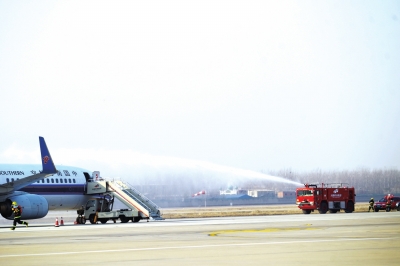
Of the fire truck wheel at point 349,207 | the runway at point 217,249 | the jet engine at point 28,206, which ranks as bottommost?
the runway at point 217,249

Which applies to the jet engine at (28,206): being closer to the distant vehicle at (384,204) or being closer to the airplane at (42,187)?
the airplane at (42,187)

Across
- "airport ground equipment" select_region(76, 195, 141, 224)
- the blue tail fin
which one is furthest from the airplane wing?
"airport ground equipment" select_region(76, 195, 141, 224)

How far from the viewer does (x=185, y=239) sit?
34.0 meters

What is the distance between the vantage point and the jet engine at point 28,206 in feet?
174

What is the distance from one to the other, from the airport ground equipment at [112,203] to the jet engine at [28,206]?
5.36 metres

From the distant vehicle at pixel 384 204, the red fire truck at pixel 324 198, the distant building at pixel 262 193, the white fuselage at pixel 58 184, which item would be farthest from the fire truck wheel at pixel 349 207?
the distant building at pixel 262 193

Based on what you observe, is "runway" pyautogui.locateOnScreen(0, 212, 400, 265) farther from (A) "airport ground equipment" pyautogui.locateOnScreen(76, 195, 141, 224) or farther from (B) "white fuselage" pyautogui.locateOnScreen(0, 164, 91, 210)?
(A) "airport ground equipment" pyautogui.locateOnScreen(76, 195, 141, 224)

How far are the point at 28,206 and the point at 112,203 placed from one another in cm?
954

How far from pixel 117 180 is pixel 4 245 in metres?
30.3

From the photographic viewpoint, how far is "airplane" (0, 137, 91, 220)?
5309 centimetres

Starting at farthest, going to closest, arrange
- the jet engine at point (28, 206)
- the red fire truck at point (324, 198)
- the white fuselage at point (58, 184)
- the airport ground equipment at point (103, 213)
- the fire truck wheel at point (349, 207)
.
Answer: the fire truck wheel at point (349, 207), the red fire truck at point (324, 198), the airport ground equipment at point (103, 213), the white fuselage at point (58, 184), the jet engine at point (28, 206)

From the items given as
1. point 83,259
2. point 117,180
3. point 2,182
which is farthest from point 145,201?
point 83,259

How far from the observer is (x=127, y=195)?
196 feet

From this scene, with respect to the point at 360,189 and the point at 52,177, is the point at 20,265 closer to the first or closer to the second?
the point at 52,177
